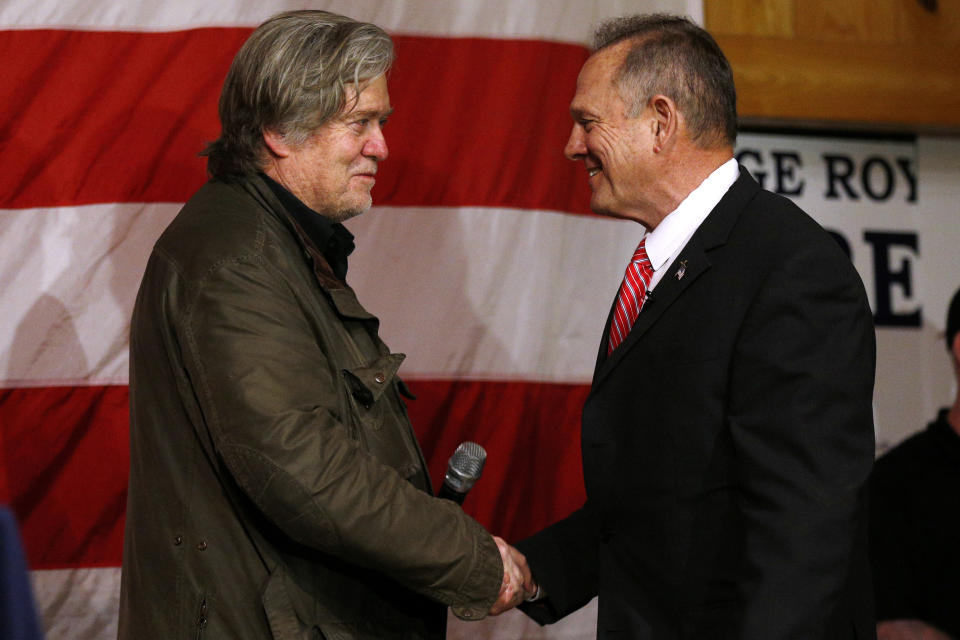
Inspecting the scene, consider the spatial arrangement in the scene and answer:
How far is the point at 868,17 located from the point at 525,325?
1.47m

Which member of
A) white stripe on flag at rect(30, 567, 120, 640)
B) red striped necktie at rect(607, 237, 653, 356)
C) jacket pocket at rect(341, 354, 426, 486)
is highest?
red striped necktie at rect(607, 237, 653, 356)

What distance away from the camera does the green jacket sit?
1.71m

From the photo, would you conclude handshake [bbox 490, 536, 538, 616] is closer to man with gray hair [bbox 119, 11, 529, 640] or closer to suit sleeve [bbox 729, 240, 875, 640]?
man with gray hair [bbox 119, 11, 529, 640]

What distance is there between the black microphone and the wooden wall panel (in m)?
1.71

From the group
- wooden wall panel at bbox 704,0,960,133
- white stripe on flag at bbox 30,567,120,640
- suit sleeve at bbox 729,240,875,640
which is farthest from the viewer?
wooden wall panel at bbox 704,0,960,133

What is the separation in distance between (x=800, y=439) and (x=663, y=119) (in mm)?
659

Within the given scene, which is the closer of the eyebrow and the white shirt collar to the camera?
the white shirt collar

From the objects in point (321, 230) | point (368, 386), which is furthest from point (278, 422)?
point (321, 230)

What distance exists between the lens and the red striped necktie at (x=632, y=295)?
2002 mm

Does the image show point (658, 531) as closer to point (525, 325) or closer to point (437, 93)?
point (525, 325)

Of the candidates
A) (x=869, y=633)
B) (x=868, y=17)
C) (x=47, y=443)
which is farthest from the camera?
(x=868, y=17)

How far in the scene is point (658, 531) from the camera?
1800 millimetres

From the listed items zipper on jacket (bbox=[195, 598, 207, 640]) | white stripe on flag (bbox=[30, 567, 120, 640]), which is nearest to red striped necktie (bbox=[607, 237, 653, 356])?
zipper on jacket (bbox=[195, 598, 207, 640])

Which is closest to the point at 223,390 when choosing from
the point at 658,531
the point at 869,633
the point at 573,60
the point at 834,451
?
the point at 658,531
